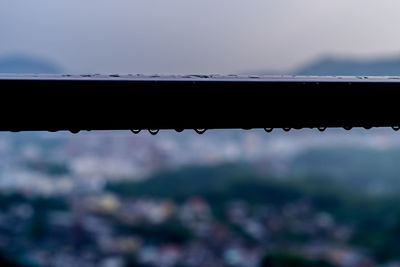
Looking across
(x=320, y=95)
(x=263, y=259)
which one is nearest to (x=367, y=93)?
(x=320, y=95)

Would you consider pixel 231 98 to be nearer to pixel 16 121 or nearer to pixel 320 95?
pixel 320 95

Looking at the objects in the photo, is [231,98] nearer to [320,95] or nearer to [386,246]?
[320,95]

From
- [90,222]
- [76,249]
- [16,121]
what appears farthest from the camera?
[90,222]

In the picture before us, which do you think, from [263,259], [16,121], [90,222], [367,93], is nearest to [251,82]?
[367,93]

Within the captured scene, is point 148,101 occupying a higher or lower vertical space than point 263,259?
higher

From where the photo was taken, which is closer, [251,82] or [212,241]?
[251,82]

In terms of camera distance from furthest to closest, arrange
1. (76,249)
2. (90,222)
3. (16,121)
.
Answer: (90,222)
(76,249)
(16,121)
